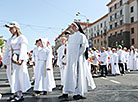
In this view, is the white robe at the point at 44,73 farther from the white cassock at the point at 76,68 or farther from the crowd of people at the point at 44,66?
the white cassock at the point at 76,68

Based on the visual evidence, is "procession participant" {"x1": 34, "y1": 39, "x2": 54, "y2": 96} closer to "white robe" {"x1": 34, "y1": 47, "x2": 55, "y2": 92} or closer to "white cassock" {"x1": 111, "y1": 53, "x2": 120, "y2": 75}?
"white robe" {"x1": 34, "y1": 47, "x2": 55, "y2": 92}

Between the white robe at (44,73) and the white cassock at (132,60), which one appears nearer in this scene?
the white robe at (44,73)

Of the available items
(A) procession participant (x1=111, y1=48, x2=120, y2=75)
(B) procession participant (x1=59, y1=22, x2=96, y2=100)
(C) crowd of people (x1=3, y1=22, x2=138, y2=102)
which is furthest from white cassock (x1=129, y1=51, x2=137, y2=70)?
(B) procession participant (x1=59, y1=22, x2=96, y2=100)

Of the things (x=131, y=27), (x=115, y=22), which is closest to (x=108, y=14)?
(x=115, y=22)

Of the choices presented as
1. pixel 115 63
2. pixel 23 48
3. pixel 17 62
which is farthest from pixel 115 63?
pixel 17 62

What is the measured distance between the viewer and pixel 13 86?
16.1 ft

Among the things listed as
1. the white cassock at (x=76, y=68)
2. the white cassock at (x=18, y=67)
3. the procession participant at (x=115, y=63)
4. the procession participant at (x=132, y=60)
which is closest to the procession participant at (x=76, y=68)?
the white cassock at (x=76, y=68)

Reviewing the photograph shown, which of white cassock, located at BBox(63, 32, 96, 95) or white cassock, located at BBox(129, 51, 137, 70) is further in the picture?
white cassock, located at BBox(129, 51, 137, 70)

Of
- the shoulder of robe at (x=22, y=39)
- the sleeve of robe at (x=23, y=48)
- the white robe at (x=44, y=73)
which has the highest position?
the shoulder of robe at (x=22, y=39)

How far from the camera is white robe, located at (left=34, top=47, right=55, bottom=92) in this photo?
5990mm

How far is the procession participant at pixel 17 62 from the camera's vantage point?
16.2 feet

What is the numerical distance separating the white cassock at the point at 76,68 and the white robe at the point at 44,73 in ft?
3.39

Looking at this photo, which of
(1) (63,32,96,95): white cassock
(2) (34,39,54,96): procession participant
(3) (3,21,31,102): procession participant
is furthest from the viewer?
(2) (34,39,54,96): procession participant

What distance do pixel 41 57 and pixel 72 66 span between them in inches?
59.0
